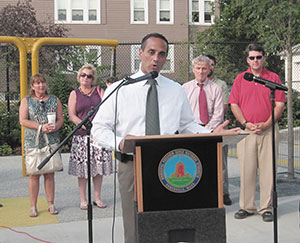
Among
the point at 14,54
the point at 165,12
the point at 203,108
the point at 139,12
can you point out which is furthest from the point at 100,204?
the point at 165,12

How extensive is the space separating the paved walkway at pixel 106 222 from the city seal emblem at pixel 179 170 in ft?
7.20

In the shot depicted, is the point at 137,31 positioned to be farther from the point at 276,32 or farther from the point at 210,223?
the point at 210,223

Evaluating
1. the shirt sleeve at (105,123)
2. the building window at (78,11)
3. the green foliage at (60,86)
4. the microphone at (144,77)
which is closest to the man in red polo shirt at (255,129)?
the shirt sleeve at (105,123)

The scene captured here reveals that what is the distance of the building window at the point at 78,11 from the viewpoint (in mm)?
25953

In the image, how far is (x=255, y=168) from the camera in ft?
20.8

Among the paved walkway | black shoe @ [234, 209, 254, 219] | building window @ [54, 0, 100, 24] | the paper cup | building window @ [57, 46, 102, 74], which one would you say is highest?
building window @ [54, 0, 100, 24]

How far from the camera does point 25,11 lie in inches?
793

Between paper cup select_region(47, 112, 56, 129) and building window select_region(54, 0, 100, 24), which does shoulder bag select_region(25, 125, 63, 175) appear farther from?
building window select_region(54, 0, 100, 24)

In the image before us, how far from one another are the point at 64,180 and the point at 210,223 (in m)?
6.25

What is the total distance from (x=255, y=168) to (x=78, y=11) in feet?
70.8

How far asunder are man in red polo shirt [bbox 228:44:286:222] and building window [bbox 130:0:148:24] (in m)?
20.9

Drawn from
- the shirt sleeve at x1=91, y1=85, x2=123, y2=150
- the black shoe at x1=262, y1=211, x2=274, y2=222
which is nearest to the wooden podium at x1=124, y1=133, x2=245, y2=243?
the shirt sleeve at x1=91, y1=85, x2=123, y2=150

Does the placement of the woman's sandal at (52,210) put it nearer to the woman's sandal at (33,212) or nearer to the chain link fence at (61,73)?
the woman's sandal at (33,212)

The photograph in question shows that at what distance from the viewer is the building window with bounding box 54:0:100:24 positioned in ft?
85.1
